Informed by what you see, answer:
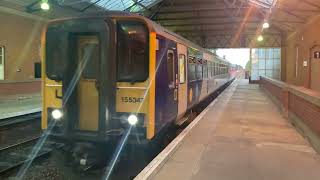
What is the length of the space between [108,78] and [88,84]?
46 cm

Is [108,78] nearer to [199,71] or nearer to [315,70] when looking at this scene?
[199,71]

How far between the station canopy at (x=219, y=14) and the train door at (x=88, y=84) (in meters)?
8.96

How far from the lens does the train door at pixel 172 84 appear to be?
325 inches

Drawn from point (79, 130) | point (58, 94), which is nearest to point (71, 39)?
point (58, 94)

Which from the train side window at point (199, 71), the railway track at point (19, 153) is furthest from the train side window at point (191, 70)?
the railway track at point (19, 153)

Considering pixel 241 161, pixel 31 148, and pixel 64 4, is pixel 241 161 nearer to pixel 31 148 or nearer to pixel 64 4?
pixel 31 148

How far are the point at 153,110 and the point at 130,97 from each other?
46cm

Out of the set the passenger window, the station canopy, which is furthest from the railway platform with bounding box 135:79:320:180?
the station canopy

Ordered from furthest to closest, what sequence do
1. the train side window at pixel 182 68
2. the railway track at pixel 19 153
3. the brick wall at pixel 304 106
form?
the train side window at pixel 182 68
the railway track at pixel 19 153
the brick wall at pixel 304 106

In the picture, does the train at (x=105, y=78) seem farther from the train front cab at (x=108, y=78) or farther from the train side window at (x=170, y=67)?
the train side window at (x=170, y=67)

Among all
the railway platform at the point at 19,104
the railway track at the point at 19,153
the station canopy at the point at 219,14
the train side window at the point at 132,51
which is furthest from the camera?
the station canopy at the point at 219,14

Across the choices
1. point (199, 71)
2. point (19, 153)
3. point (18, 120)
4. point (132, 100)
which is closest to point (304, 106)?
point (199, 71)

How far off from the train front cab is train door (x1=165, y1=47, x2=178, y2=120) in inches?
45.9

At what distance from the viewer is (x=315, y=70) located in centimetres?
1927
